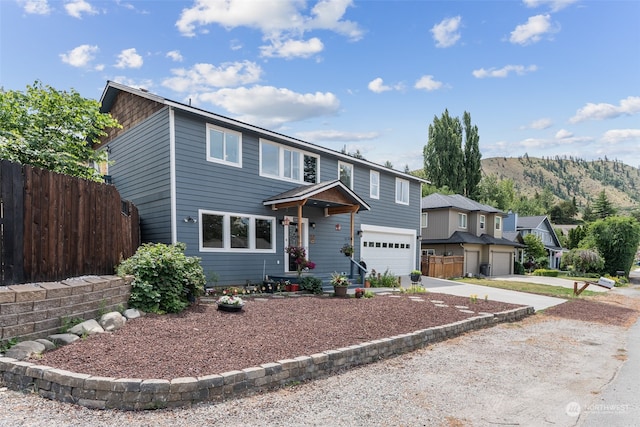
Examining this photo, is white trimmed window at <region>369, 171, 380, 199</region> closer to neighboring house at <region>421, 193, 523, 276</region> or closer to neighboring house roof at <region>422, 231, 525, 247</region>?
neighboring house at <region>421, 193, 523, 276</region>

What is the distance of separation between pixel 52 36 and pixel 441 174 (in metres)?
38.5

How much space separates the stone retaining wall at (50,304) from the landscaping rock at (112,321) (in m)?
0.21

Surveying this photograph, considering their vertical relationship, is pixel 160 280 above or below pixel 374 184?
below

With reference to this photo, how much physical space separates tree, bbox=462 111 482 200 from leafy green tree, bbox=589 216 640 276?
1509cm

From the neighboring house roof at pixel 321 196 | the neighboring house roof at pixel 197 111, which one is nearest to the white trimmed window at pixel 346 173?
the neighboring house roof at pixel 197 111

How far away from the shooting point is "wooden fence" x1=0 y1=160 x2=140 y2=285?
515 centimetres

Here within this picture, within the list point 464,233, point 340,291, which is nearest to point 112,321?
point 340,291

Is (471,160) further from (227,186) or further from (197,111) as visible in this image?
(197,111)

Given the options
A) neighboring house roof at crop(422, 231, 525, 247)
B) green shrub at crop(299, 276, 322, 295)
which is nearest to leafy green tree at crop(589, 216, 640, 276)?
neighboring house roof at crop(422, 231, 525, 247)

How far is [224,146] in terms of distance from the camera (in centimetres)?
1162

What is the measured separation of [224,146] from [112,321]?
706 cm

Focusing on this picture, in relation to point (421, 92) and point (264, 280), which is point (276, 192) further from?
point (421, 92)

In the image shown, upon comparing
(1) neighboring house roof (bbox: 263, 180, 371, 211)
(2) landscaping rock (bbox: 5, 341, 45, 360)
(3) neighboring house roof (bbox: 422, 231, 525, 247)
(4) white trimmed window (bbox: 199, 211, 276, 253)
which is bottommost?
(2) landscaping rock (bbox: 5, 341, 45, 360)

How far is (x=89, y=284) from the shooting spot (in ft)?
18.7
